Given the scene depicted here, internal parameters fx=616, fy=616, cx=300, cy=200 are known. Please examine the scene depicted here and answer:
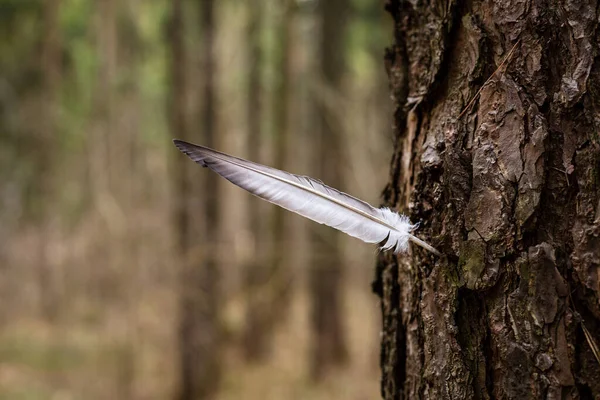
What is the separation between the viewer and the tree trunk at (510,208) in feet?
3.99

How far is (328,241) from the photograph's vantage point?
9.09 meters

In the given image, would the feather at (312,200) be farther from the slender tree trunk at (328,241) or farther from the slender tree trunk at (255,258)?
the slender tree trunk at (255,258)

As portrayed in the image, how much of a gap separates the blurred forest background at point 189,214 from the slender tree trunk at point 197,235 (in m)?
0.02

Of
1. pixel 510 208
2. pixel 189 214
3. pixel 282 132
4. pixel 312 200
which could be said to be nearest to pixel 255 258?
pixel 189 214

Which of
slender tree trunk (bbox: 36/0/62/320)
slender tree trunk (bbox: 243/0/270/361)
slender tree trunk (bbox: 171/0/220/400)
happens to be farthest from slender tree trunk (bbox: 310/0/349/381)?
slender tree trunk (bbox: 36/0/62/320)

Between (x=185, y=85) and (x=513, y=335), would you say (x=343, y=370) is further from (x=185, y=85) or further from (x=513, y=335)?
(x=513, y=335)

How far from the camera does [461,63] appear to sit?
143 centimetres

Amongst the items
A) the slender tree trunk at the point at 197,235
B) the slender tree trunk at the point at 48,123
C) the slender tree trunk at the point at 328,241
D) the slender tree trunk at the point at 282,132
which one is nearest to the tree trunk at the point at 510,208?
the slender tree trunk at the point at 197,235

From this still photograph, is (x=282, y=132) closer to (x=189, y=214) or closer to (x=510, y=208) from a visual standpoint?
(x=189, y=214)

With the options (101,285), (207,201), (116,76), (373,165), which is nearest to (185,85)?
(207,201)

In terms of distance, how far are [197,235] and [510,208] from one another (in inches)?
268

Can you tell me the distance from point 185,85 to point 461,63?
694 centimetres

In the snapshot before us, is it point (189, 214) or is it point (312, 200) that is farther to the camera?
point (189, 214)

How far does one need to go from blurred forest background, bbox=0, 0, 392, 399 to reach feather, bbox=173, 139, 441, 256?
4.43m
